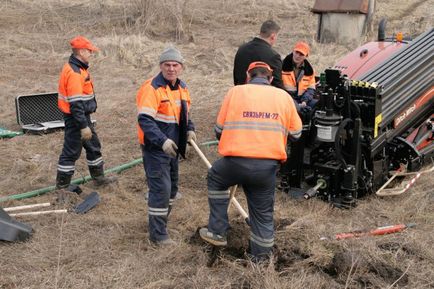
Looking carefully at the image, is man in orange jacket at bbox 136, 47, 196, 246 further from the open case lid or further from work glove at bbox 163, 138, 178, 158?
the open case lid

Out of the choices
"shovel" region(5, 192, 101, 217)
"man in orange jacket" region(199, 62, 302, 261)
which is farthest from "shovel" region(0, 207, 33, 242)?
"man in orange jacket" region(199, 62, 302, 261)

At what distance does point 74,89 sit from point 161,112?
149 centimetres

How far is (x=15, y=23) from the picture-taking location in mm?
16562

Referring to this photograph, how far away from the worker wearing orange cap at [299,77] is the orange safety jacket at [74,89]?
2.30 m

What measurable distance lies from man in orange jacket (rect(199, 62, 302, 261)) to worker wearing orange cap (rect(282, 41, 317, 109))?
2.31 meters

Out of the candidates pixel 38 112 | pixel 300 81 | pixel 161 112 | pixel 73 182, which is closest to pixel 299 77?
pixel 300 81

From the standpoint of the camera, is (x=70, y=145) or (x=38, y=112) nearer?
(x=70, y=145)

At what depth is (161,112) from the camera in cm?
449

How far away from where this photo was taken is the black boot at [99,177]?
6.00m

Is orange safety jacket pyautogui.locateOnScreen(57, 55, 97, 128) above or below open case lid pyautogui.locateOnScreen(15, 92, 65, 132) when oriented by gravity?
above

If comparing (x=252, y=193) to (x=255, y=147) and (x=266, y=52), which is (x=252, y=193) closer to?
(x=255, y=147)

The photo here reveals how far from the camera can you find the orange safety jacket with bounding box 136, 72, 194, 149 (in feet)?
14.2

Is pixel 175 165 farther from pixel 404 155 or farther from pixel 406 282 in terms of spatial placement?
pixel 404 155

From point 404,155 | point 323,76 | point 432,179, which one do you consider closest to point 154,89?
point 323,76
